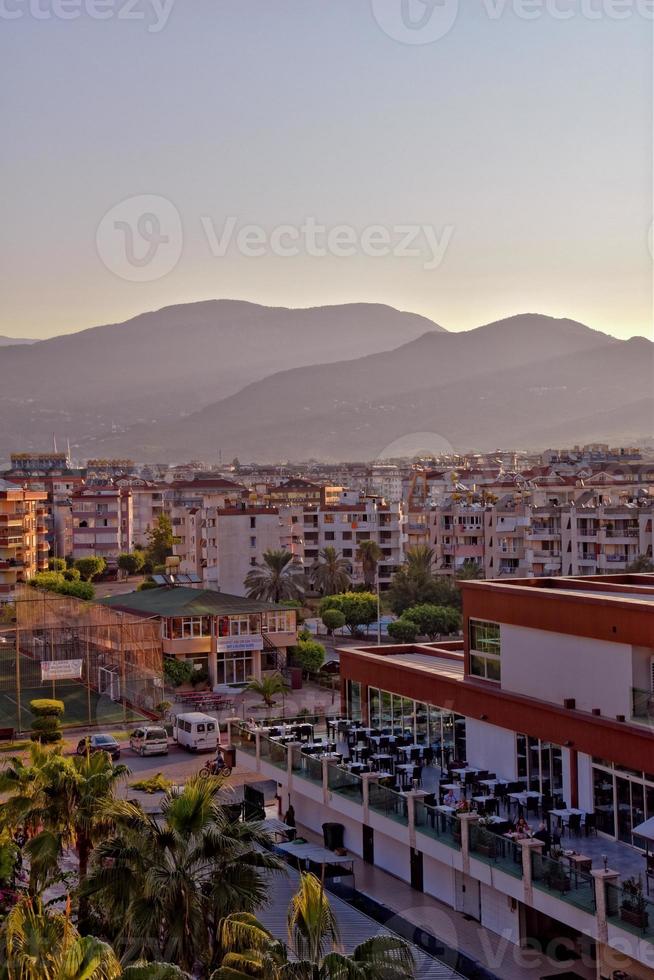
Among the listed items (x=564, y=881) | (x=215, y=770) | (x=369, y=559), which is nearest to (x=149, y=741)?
(x=215, y=770)

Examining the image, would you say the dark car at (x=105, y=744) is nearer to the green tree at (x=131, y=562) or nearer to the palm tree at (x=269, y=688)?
the palm tree at (x=269, y=688)

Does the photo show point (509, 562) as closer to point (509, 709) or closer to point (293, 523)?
point (293, 523)

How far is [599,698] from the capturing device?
55.6 ft

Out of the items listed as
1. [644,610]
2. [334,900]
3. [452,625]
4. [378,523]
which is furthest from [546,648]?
[378,523]

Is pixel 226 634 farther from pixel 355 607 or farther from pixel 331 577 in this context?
pixel 331 577

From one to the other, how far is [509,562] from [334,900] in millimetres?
48030

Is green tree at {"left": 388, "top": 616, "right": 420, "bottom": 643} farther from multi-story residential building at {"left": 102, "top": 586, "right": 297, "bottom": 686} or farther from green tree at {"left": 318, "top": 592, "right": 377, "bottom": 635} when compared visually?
multi-story residential building at {"left": 102, "top": 586, "right": 297, "bottom": 686}

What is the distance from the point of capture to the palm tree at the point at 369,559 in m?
69.8

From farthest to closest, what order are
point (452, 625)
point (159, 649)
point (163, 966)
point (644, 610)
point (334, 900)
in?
point (452, 625)
point (159, 649)
point (334, 900)
point (644, 610)
point (163, 966)

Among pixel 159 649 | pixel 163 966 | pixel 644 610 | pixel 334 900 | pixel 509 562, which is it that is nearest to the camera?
pixel 163 966

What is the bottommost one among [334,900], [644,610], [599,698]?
[334,900]

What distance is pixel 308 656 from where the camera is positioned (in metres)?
42.7

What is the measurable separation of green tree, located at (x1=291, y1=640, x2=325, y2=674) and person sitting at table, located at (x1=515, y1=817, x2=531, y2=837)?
85.7ft

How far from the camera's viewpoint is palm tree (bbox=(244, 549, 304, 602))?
55.8 metres
